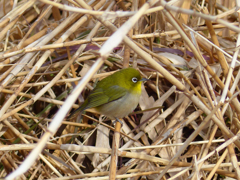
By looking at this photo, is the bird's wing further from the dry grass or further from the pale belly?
the dry grass

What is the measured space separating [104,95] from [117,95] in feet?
0.56

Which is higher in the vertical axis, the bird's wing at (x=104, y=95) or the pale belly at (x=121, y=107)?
the bird's wing at (x=104, y=95)

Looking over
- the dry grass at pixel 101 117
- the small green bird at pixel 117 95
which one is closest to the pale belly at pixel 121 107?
the small green bird at pixel 117 95

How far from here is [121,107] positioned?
10.7ft

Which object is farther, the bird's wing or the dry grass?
the bird's wing

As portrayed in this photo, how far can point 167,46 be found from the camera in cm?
378

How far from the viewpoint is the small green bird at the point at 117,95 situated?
323 cm

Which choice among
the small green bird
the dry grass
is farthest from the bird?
the dry grass

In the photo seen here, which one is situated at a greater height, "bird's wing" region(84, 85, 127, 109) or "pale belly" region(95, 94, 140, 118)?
"bird's wing" region(84, 85, 127, 109)

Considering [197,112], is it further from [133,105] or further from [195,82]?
[133,105]

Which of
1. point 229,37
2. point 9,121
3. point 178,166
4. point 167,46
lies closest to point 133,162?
point 178,166

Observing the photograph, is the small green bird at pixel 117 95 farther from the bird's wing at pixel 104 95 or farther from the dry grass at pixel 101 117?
the dry grass at pixel 101 117

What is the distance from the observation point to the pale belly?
10.6 feet

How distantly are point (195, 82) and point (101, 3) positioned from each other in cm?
151
